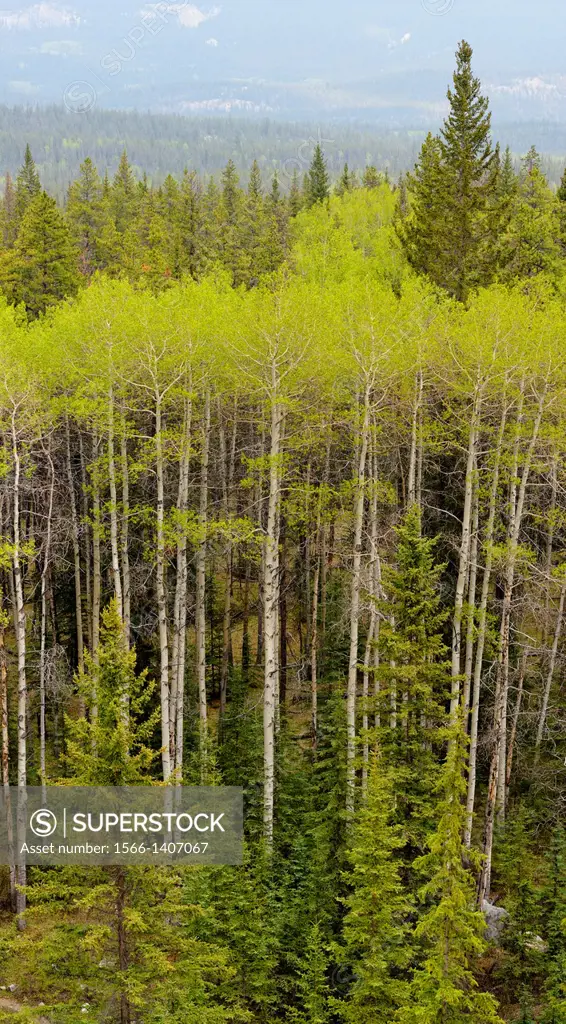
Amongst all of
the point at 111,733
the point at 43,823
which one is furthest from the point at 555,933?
the point at 43,823

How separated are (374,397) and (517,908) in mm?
13042

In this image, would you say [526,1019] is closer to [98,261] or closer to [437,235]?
[437,235]

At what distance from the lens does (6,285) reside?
4331 centimetres

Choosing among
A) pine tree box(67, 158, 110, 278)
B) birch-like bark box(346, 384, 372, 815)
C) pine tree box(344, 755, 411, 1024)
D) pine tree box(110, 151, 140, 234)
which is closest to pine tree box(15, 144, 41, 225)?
pine tree box(67, 158, 110, 278)

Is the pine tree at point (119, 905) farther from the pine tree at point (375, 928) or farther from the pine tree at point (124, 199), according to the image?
the pine tree at point (124, 199)

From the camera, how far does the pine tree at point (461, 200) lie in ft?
106

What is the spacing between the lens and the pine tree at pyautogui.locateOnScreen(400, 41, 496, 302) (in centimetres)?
3219

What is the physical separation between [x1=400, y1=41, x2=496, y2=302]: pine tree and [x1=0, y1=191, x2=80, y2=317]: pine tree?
19841mm

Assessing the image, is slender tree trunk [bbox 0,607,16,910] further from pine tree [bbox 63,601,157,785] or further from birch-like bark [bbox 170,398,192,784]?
pine tree [bbox 63,601,157,785]

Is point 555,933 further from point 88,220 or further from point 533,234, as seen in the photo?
point 88,220

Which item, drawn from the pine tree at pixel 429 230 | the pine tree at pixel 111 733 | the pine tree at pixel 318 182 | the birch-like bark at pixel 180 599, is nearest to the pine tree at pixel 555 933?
the pine tree at pixel 111 733

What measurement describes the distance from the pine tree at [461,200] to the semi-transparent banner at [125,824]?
20.9 meters

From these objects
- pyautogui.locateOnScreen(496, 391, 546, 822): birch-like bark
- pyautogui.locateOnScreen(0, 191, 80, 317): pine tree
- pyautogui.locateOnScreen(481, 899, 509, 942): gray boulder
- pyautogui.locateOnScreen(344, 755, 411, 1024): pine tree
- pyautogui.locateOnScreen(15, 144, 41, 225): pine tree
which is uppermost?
pyautogui.locateOnScreen(15, 144, 41, 225): pine tree

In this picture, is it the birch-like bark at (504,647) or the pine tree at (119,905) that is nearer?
the pine tree at (119,905)
